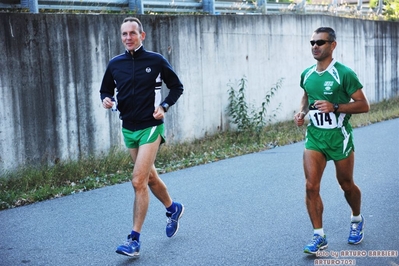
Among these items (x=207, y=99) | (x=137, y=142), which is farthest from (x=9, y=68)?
(x=207, y=99)

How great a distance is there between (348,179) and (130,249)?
86.4 inches

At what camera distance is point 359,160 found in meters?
12.3

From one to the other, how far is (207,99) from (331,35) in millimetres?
9244

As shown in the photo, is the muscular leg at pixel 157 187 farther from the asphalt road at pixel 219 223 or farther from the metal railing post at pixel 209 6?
the metal railing post at pixel 209 6

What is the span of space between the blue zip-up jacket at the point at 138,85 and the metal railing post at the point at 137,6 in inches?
291

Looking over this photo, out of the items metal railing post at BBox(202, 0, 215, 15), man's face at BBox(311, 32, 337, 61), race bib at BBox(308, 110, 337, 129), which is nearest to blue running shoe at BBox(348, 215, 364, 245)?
race bib at BBox(308, 110, 337, 129)

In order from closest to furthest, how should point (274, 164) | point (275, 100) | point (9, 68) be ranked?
point (9, 68)
point (274, 164)
point (275, 100)

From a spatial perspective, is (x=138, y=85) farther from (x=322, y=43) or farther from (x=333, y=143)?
(x=333, y=143)

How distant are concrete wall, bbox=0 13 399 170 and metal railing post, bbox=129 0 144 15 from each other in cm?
39

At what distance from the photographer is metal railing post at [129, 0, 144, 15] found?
14.1 m

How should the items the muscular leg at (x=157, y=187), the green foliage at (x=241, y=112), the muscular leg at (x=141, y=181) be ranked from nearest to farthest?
the muscular leg at (x=141, y=181), the muscular leg at (x=157, y=187), the green foliage at (x=241, y=112)

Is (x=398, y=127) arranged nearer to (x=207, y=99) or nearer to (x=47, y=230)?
(x=207, y=99)

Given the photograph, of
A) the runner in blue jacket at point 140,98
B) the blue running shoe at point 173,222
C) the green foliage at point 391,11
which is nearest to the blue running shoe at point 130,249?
the runner in blue jacket at point 140,98

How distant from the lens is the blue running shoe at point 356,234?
665 cm
